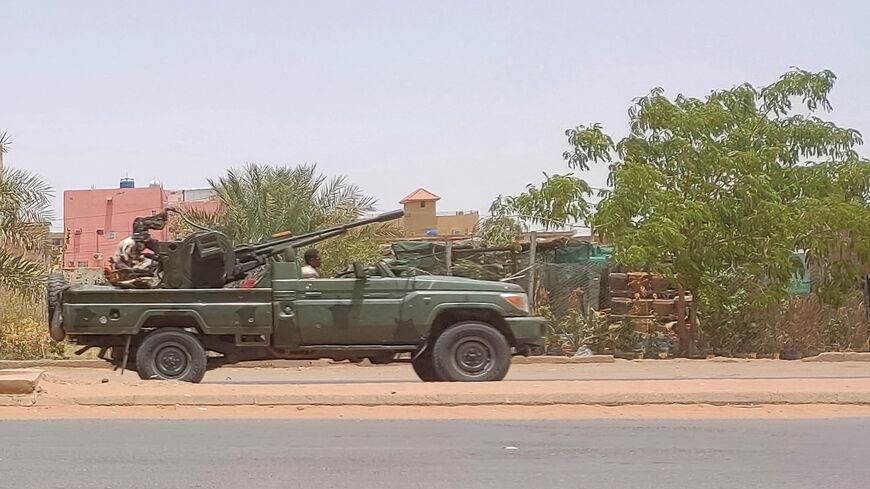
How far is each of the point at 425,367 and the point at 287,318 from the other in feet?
5.48

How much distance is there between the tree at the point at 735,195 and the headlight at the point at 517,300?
247 inches

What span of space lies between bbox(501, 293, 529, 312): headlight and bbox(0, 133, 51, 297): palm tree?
397 inches

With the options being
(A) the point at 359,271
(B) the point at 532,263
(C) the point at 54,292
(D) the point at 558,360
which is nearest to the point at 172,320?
(C) the point at 54,292

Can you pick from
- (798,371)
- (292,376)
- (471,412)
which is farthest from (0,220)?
(798,371)

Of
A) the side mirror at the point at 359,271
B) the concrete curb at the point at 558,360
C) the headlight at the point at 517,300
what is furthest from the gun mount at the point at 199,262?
the concrete curb at the point at 558,360

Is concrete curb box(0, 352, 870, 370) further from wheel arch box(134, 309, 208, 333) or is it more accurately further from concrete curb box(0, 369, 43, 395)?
concrete curb box(0, 369, 43, 395)

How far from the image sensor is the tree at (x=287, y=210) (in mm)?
21391

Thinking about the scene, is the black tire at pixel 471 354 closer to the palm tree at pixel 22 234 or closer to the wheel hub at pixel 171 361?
the wheel hub at pixel 171 361

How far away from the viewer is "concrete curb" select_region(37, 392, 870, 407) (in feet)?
34.1

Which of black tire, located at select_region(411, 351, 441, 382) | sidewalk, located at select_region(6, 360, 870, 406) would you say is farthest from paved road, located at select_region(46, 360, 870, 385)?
sidewalk, located at select_region(6, 360, 870, 406)

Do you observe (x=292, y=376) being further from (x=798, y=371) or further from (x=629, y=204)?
(x=798, y=371)
